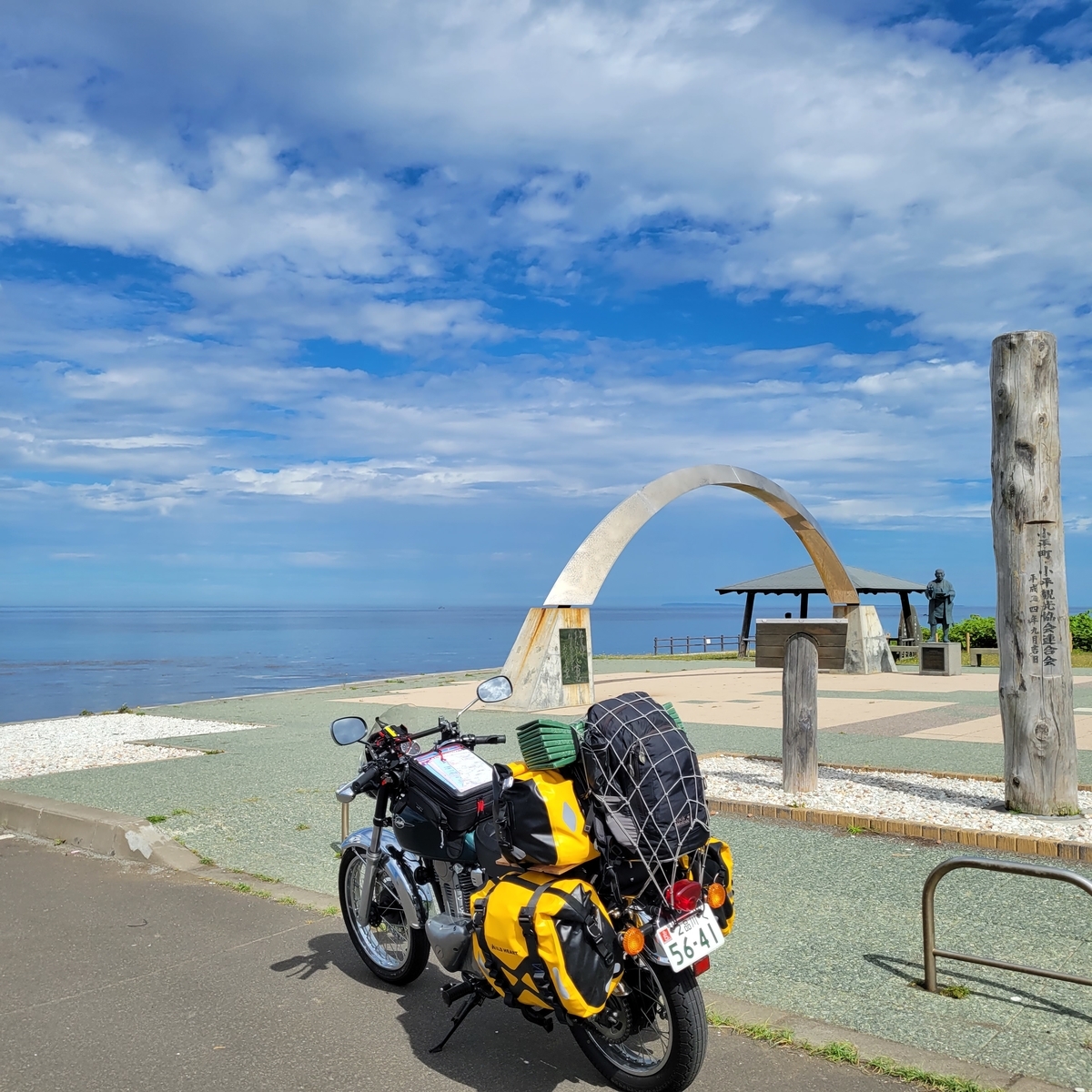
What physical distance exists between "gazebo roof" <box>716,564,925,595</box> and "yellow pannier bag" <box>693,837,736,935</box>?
29229 mm

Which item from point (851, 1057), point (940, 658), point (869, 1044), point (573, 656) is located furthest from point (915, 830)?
point (940, 658)

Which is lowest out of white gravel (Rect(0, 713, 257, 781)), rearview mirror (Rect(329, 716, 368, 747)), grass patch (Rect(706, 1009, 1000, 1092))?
grass patch (Rect(706, 1009, 1000, 1092))

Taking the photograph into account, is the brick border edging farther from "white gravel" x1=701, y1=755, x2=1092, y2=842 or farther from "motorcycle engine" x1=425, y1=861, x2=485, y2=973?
"motorcycle engine" x1=425, y1=861, x2=485, y2=973

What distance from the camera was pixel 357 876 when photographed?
466cm

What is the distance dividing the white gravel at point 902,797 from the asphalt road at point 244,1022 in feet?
12.8

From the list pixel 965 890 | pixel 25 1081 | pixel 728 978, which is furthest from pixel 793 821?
pixel 25 1081

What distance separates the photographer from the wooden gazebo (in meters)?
33.7

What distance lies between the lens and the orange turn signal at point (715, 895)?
3322 millimetres

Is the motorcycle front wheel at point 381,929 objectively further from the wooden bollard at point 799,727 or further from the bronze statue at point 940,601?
the bronze statue at point 940,601

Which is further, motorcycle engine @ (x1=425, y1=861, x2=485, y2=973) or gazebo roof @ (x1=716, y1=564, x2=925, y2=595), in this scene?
gazebo roof @ (x1=716, y1=564, x2=925, y2=595)

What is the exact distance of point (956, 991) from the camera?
414 cm

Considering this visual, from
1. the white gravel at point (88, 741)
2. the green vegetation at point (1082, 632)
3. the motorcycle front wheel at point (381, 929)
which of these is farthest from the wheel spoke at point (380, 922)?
the green vegetation at point (1082, 632)

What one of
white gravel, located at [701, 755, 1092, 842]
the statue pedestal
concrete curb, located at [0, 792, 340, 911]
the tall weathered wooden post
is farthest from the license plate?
the statue pedestal

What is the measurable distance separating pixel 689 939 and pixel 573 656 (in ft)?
44.2
